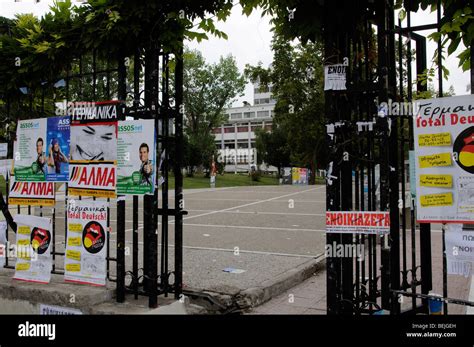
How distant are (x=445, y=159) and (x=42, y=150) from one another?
4.61 m

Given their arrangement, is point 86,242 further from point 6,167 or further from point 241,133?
point 241,133

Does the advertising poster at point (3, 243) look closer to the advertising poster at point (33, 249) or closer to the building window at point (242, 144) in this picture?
the advertising poster at point (33, 249)

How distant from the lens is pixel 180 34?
4785 mm

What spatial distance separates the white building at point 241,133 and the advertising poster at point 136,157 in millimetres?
83712

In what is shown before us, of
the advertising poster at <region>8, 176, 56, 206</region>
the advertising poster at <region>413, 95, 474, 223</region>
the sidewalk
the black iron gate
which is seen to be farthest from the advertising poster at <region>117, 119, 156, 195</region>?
the advertising poster at <region>413, 95, 474, 223</region>

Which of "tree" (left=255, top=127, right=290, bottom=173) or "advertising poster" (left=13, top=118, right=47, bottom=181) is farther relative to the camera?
"tree" (left=255, top=127, right=290, bottom=173)

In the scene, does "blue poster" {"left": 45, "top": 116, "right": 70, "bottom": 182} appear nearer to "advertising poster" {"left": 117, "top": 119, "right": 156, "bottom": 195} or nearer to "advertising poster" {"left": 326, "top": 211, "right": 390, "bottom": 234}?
"advertising poster" {"left": 117, "top": 119, "right": 156, "bottom": 195}

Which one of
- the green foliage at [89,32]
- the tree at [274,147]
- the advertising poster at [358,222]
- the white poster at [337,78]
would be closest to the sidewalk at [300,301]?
the advertising poster at [358,222]

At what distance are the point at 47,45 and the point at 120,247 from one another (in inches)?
106

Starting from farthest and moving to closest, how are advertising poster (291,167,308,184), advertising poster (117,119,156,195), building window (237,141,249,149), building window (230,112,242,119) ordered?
building window (230,112,242,119) → building window (237,141,249,149) → advertising poster (291,167,308,184) → advertising poster (117,119,156,195)

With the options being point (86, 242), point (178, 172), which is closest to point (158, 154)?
point (178, 172)

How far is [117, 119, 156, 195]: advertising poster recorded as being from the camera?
4.70 metres

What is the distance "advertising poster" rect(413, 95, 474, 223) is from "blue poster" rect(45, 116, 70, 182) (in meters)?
3.93

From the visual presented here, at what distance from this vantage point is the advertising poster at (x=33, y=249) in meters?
5.34
